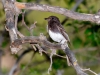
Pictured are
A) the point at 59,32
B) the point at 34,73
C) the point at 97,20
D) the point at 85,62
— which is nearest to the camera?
the point at 97,20

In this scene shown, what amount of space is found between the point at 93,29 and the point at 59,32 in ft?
4.32

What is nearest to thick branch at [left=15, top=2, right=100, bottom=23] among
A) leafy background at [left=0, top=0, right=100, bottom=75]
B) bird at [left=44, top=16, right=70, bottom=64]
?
bird at [left=44, top=16, right=70, bottom=64]

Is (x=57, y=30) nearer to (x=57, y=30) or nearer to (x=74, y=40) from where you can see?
(x=57, y=30)

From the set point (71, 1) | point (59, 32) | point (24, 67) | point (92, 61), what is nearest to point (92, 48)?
point (92, 61)

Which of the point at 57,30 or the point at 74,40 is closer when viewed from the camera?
the point at 57,30

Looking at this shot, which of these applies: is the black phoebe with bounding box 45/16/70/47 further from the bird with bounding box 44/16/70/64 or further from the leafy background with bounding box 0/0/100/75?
the leafy background with bounding box 0/0/100/75

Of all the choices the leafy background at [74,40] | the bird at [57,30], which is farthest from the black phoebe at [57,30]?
the leafy background at [74,40]

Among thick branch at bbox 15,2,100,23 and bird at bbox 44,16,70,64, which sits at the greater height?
thick branch at bbox 15,2,100,23

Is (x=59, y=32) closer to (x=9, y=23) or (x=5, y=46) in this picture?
(x=9, y=23)

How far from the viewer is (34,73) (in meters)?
3.46

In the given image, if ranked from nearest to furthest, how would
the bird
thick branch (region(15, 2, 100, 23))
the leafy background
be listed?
thick branch (region(15, 2, 100, 23)), the bird, the leafy background

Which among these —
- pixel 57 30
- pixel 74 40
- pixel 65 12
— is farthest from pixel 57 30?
pixel 74 40

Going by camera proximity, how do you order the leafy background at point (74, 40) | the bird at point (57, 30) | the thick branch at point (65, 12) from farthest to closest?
the leafy background at point (74, 40) < the bird at point (57, 30) < the thick branch at point (65, 12)

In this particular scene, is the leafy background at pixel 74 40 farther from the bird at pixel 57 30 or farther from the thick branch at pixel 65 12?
the thick branch at pixel 65 12
